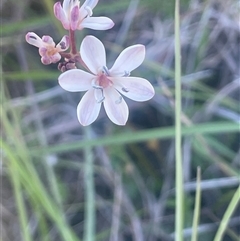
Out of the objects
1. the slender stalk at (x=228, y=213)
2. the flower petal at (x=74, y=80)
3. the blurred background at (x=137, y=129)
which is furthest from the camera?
the blurred background at (x=137, y=129)

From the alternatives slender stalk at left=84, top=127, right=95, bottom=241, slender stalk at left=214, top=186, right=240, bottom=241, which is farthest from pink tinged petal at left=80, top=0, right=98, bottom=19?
slender stalk at left=84, top=127, right=95, bottom=241

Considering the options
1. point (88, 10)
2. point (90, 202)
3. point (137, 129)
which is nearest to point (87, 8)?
point (88, 10)

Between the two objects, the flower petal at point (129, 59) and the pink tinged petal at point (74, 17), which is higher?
the pink tinged petal at point (74, 17)

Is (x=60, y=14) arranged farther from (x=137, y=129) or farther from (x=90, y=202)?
(x=137, y=129)

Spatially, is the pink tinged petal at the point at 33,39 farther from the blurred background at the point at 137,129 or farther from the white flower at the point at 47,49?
the blurred background at the point at 137,129

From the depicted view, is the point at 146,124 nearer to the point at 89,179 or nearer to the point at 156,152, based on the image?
the point at 156,152

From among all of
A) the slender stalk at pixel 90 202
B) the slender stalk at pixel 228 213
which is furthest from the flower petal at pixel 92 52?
the slender stalk at pixel 90 202
